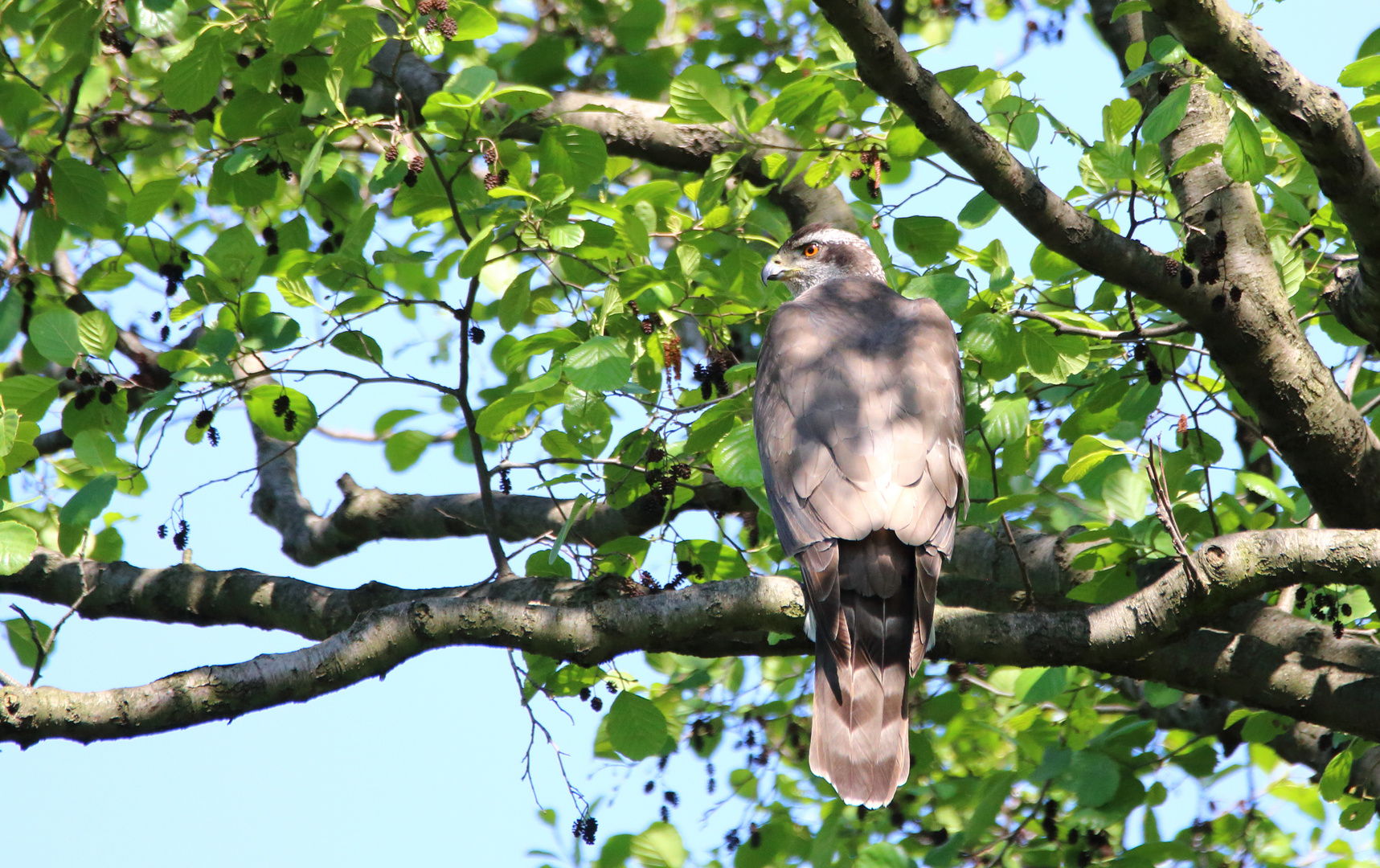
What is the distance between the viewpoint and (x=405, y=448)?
173 inches

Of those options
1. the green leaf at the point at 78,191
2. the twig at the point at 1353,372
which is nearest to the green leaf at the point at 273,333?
the green leaf at the point at 78,191

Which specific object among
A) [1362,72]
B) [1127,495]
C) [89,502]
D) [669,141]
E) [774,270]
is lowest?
[1127,495]

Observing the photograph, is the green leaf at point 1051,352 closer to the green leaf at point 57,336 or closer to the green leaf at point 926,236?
the green leaf at point 926,236

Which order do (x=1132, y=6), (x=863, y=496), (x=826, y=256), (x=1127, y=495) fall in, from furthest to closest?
(x=826, y=256) < (x=863, y=496) < (x=1127, y=495) < (x=1132, y=6)

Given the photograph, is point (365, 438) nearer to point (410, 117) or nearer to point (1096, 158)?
point (410, 117)

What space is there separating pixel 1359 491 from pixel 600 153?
8.34ft

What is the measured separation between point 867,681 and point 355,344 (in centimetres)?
187

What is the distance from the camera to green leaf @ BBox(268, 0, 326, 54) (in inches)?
125

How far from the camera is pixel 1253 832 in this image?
456 cm

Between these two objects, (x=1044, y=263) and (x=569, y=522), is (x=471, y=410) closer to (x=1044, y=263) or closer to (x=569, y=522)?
(x=569, y=522)

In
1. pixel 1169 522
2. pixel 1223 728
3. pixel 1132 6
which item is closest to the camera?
pixel 1169 522

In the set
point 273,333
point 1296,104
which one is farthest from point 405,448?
point 1296,104

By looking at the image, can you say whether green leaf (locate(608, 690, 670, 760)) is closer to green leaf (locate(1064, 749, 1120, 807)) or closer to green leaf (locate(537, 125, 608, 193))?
green leaf (locate(1064, 749, 1120, 807))

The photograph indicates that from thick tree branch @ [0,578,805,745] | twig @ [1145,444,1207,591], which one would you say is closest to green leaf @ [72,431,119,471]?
thick tree branch @ [0,578,805,745]
